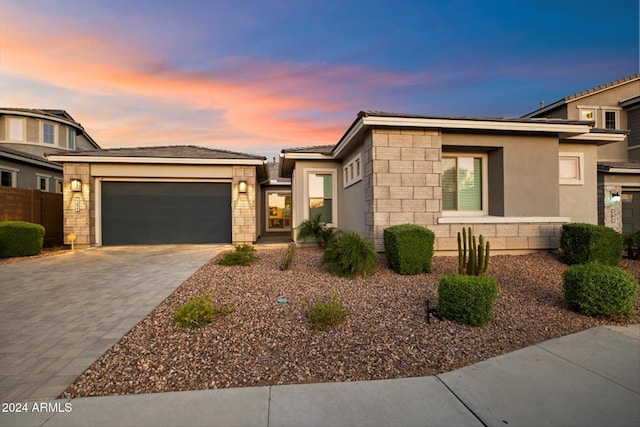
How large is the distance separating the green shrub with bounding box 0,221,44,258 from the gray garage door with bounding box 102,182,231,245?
2225 mm

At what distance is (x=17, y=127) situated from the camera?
1772cm

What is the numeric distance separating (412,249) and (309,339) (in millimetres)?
3601

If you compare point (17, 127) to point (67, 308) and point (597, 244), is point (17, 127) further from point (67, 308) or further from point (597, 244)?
point (597, 244)

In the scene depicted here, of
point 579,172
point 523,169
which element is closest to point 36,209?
point 523,169

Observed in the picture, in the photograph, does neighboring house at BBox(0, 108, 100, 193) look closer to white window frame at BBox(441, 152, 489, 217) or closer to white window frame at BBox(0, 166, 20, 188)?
white window frame at BBox(0, 166, 20, 188)

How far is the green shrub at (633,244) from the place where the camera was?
24.2ft

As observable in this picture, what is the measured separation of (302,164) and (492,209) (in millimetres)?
6490

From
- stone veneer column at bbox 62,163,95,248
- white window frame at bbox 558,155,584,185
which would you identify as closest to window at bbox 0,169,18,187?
stone veneer column at bbox 62,163,95,248

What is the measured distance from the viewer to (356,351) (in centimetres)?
320

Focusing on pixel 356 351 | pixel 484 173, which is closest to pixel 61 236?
pixel 356 351

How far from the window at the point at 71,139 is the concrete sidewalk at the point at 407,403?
2297 centimetres

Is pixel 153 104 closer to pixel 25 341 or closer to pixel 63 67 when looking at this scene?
pixel 63 67

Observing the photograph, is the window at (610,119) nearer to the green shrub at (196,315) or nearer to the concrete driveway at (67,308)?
the concrete driveway at (67,308)

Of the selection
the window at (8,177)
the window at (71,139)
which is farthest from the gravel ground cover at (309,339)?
the window at (71,139)
